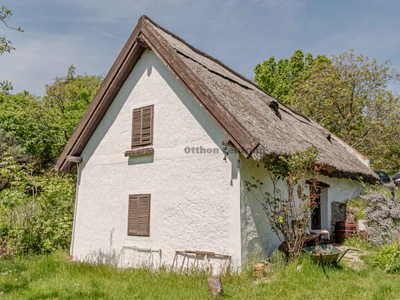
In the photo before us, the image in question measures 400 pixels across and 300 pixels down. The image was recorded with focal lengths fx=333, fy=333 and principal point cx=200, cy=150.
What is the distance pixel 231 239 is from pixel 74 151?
6188 mm

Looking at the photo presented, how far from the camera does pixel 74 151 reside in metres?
10.7

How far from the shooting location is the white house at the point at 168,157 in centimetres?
729

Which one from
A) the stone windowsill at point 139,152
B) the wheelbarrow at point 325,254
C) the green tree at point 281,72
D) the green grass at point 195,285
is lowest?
the green grass at point 195,285

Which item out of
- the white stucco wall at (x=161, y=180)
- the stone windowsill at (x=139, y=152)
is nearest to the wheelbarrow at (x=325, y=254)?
the white stucco wall at (x=161, y=180)

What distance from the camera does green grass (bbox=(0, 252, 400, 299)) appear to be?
556cm

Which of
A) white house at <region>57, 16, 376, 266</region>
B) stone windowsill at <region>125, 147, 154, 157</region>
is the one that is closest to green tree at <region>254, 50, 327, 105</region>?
white house at <region>57, 16, 376, 266</region>

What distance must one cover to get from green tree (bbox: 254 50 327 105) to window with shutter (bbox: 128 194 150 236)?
84.6ft

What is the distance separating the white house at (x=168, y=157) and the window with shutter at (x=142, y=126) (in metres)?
0.03

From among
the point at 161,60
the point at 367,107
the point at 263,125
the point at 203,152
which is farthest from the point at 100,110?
the point at 367,107

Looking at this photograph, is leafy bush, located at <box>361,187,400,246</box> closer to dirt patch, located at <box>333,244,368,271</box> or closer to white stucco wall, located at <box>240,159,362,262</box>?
dirt patch, located at <box>333,244,368,271</box>

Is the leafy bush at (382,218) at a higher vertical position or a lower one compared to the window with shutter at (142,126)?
lower

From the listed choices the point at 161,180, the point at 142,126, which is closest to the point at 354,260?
the point at 161,180

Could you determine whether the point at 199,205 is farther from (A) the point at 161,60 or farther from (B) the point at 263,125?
(A) the point at 161,60

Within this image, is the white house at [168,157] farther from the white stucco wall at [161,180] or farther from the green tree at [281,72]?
the green tree at [281,72]
